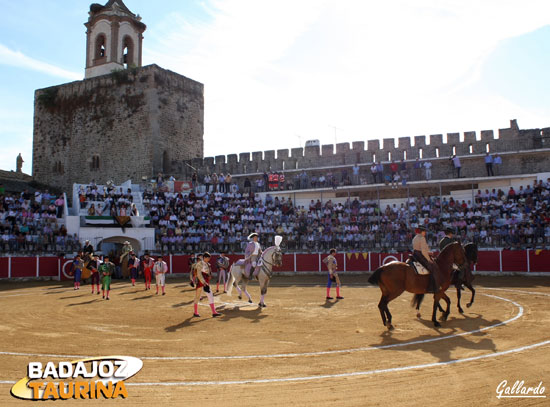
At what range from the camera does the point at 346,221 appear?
94.1 ft

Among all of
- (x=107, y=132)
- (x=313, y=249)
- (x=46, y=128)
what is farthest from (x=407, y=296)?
(x=46, y=128)

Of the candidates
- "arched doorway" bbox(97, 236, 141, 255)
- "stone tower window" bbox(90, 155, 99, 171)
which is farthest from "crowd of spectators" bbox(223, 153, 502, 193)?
"stone tower window" bbox(90, 155, 99, 171)

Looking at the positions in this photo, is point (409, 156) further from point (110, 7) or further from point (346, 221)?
point (110, 7)

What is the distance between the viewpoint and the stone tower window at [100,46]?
134 ft

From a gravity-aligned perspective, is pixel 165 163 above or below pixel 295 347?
above

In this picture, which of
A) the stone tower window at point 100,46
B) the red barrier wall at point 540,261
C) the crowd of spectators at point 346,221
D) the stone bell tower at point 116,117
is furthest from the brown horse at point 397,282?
the stone tower window at point 100,46

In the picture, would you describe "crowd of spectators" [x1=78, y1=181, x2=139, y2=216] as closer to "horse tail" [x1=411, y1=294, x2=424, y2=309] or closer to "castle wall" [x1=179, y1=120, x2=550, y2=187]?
"castle wall" [x1=179, y1=120, x2=550, y2=187]

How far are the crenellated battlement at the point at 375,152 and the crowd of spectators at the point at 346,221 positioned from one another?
137 inches

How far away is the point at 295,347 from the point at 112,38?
3777 centimetres

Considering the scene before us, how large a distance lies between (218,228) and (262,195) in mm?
5870

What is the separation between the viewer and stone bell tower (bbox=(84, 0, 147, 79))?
39.9 metres

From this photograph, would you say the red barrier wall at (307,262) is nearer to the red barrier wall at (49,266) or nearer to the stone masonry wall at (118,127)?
the red barrier wall at (49,266)

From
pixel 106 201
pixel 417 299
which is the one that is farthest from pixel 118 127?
pixel 417 299

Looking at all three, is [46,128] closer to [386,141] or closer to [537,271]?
[386,141]
